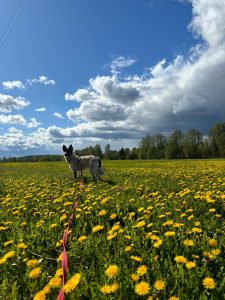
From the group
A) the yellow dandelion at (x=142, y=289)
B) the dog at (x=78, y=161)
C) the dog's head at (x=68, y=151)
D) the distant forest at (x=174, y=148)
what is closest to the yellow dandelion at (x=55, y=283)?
the yellow dandelion at (x=142, y=289)

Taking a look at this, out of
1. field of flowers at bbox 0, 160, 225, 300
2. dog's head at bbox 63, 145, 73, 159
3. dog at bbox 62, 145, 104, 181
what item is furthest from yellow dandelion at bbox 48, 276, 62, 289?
dog's head at bbox 63, 145, 73, 159

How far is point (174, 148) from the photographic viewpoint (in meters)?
116

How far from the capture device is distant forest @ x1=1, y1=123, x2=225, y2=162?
104438 millimetres

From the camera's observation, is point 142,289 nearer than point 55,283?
Yes

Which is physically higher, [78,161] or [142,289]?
[78,161]

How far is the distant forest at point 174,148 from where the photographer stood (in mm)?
104438

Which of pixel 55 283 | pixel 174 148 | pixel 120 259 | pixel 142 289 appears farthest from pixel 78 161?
pixel 174 148

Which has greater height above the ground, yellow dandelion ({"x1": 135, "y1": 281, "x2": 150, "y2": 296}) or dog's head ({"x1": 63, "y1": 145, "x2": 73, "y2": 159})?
dog's head ({"x1": 63, "y1": 145, "x2": 73, "y2": 159})

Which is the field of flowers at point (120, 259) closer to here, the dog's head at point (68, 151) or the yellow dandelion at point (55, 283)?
the yellow dandelion at point (55, 283)

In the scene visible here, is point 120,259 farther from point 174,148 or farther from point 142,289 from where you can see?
point 174,148

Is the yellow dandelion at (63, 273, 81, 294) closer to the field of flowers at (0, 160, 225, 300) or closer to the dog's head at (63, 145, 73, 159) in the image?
the field of flowers at (0, 160, 225, 300)

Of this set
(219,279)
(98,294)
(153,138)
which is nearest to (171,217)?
(219,279)

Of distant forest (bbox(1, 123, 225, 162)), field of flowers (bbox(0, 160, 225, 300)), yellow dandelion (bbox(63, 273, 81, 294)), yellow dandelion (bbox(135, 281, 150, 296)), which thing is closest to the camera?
yellow dandelion (bbox(135, 281, 150, 296))

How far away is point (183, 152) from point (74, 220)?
11251cm
